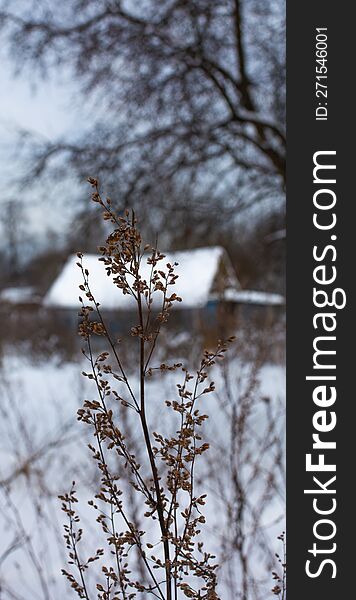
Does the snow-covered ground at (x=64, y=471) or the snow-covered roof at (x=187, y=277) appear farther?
the snow-covered roof at (x=187, y=277)

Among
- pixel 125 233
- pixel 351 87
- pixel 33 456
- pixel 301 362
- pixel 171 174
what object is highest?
pixel 171 174

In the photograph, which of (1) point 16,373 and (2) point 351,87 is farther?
(1) point 16,373

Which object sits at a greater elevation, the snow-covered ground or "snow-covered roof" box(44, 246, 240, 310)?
"snow-covered roof" box(44, 246, 240, 310)

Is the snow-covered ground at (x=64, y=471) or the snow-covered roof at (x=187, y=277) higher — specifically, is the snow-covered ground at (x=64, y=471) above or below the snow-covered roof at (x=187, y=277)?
below

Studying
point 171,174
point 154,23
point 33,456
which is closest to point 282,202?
point 171,174

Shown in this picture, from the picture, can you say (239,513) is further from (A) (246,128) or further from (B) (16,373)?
(B) (16,373)

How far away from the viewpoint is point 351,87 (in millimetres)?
1568

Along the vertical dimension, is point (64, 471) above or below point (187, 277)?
below

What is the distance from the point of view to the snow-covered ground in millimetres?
3268

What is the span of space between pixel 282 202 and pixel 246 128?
1.06 m

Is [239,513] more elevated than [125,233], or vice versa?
[125,233]

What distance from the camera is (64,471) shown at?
201 inches

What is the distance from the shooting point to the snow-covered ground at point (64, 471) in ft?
10.7

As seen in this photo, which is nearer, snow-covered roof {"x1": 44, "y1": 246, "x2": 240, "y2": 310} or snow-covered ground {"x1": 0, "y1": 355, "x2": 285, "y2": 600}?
snow-covered ground {"x1": 0, "y1": 355, "x2": 285, "y2": 600}
